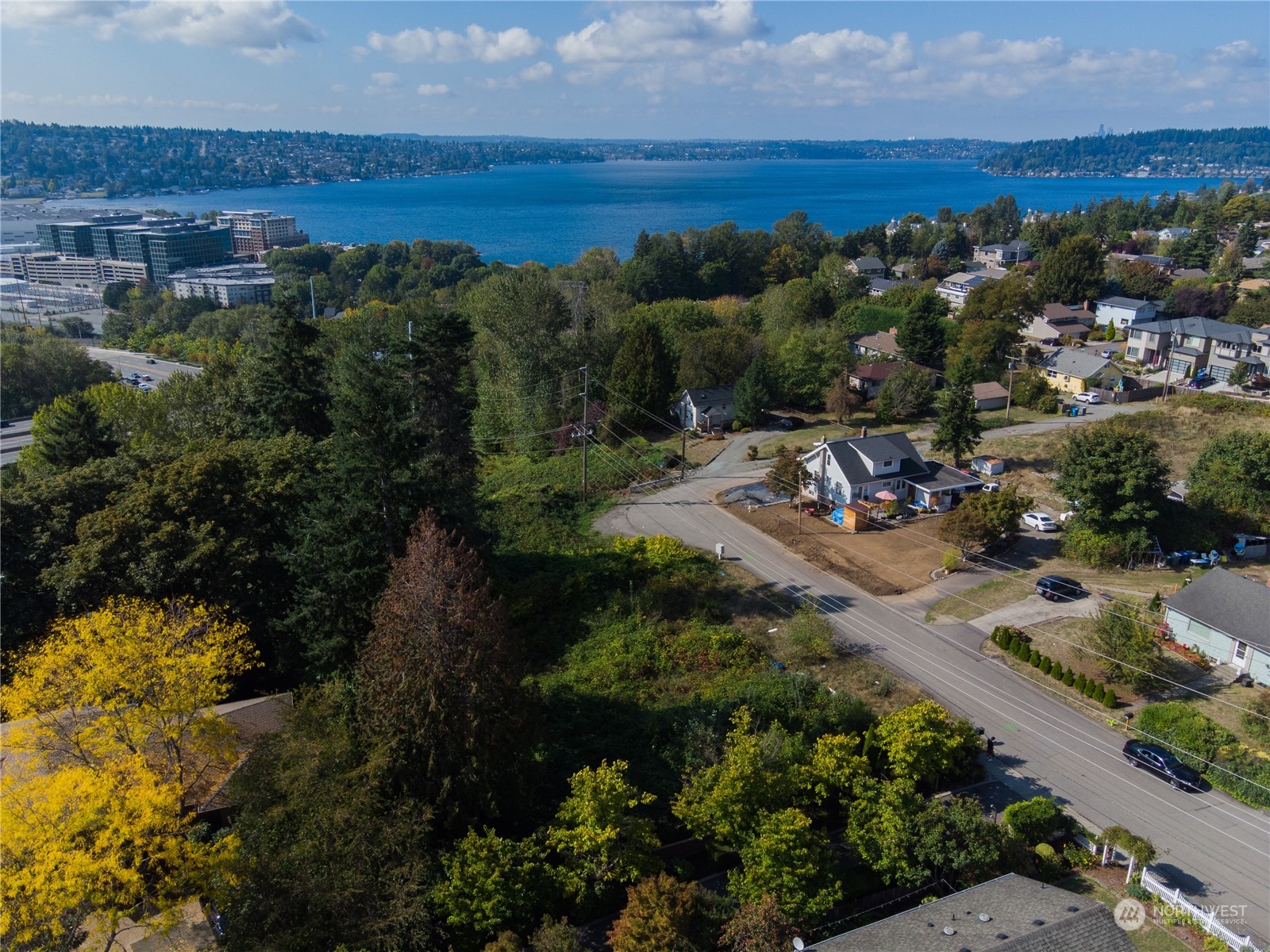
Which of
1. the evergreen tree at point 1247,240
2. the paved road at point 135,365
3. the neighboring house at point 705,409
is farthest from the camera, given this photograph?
the evergreen tree at point 1247,240

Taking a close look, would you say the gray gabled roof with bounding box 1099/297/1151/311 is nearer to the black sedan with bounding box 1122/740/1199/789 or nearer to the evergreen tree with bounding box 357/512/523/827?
the black sedan with bounding box 1122/740/1199/789

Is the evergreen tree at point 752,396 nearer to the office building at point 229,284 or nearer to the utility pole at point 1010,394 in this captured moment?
the utility pole at point 1010,394

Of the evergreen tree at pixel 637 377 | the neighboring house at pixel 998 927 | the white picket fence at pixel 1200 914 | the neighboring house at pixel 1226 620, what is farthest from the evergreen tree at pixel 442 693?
the evergreen tree at pixel 637 377

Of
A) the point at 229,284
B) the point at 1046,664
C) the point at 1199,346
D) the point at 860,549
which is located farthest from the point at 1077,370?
the point at 229,284

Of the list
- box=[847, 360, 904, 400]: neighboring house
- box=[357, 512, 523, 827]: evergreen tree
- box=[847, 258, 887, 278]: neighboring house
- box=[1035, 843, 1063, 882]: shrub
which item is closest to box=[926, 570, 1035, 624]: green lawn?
box=[1035, 843, 1063, 882]: shrub

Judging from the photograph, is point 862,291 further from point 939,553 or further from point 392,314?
point 939,553

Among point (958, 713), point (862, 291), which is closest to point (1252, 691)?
point (958, 713)
